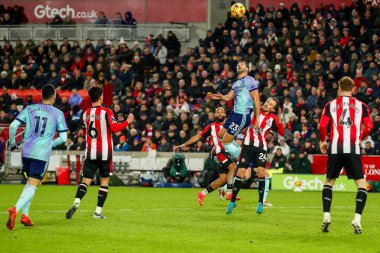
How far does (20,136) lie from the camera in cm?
3403

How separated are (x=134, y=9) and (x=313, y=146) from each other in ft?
56.5

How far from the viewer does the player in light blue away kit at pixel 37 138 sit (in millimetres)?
13797

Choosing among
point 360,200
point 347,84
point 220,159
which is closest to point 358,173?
point 360,200

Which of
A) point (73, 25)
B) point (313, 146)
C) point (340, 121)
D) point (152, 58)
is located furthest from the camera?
point (73, 25)

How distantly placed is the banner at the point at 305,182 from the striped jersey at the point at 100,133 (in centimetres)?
1441

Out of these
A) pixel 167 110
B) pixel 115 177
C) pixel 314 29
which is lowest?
pixel 115 177

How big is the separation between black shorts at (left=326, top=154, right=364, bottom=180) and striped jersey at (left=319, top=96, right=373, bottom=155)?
79 millimetres

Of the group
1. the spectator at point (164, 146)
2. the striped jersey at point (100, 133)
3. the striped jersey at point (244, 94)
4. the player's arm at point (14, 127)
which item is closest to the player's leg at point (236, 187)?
the striped jersey at point (244, 94)

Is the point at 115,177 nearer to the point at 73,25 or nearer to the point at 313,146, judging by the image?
the point at 313,146

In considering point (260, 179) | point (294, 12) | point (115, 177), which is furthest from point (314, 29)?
point (260, 179)

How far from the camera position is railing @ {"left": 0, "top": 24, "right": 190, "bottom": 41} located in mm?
41750

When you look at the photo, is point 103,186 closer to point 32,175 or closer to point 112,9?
point 32,175

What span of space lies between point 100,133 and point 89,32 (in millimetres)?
27527

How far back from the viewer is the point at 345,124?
13227 millimetres
